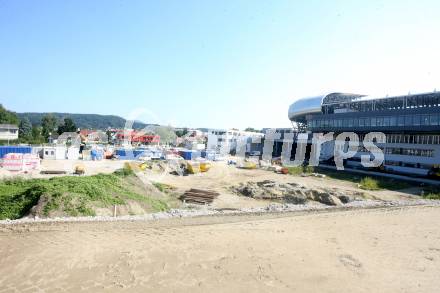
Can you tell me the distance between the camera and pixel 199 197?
2773cm

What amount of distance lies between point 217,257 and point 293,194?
20.1 m

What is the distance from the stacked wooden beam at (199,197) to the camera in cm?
2698

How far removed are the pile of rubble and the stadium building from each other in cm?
2233

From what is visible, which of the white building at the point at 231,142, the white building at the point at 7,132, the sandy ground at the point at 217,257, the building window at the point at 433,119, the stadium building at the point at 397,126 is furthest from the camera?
the white building at the point at 231,142

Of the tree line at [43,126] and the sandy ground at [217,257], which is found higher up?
the tree line at [43,126]

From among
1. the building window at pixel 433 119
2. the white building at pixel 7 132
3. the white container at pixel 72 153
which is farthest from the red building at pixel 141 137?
the building window at pixel 433 119

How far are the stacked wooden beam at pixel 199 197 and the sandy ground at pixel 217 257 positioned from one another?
10.3m

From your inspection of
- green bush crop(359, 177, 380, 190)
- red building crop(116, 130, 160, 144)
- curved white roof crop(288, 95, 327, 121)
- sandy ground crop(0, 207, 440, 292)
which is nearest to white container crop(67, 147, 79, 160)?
green bush crop(359, 177, 380, 190)

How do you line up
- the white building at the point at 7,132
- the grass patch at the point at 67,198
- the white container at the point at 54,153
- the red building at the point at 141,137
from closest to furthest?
1. the grass patch at the point at 67,198
2. the white container at the point at 54,153
3. the white building at the point at 7,132
4. the red building at the point at 141,137

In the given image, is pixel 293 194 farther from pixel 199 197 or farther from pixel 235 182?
pixel 235 182

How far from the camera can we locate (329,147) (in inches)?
2598

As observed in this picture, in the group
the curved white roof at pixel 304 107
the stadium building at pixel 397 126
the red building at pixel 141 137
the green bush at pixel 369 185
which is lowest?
the green bush at pixel 369 185

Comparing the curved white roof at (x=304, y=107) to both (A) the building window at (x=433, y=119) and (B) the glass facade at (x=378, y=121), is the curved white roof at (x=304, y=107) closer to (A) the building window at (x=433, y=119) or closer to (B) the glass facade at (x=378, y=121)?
(B) the glass facade at (x=378, y=121)

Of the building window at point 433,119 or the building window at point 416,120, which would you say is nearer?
the building window at point 433,119
